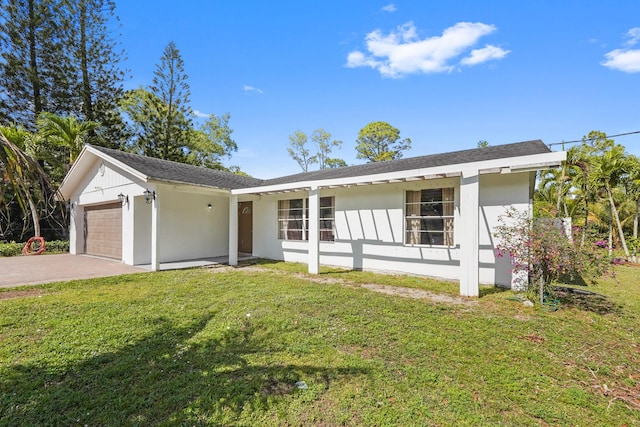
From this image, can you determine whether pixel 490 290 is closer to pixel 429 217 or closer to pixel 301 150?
pixel 429 217

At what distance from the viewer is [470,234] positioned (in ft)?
20.6

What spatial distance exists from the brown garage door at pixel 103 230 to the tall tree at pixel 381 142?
89.4ft

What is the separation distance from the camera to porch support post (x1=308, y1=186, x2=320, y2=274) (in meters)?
8.92

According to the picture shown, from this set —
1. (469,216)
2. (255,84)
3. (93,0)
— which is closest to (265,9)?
(255,84)

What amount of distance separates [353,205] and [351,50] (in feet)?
28.4

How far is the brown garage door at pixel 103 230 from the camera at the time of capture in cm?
1170

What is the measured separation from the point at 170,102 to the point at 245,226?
16.9m

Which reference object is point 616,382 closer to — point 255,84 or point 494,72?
point 494,72

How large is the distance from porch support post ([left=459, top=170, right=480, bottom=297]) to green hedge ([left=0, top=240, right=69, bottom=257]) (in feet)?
59.9

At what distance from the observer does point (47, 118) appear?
14.8 meters

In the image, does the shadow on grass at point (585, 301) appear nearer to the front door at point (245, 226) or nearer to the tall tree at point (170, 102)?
the front door at point (245, 226)

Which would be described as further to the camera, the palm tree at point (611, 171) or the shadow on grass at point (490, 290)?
the palm tree at point (611, 171)

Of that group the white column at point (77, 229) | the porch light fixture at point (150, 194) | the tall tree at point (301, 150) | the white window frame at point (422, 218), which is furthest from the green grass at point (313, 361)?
the tall tree at point (301, 150)

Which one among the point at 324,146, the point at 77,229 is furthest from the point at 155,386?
the point at 324,146
